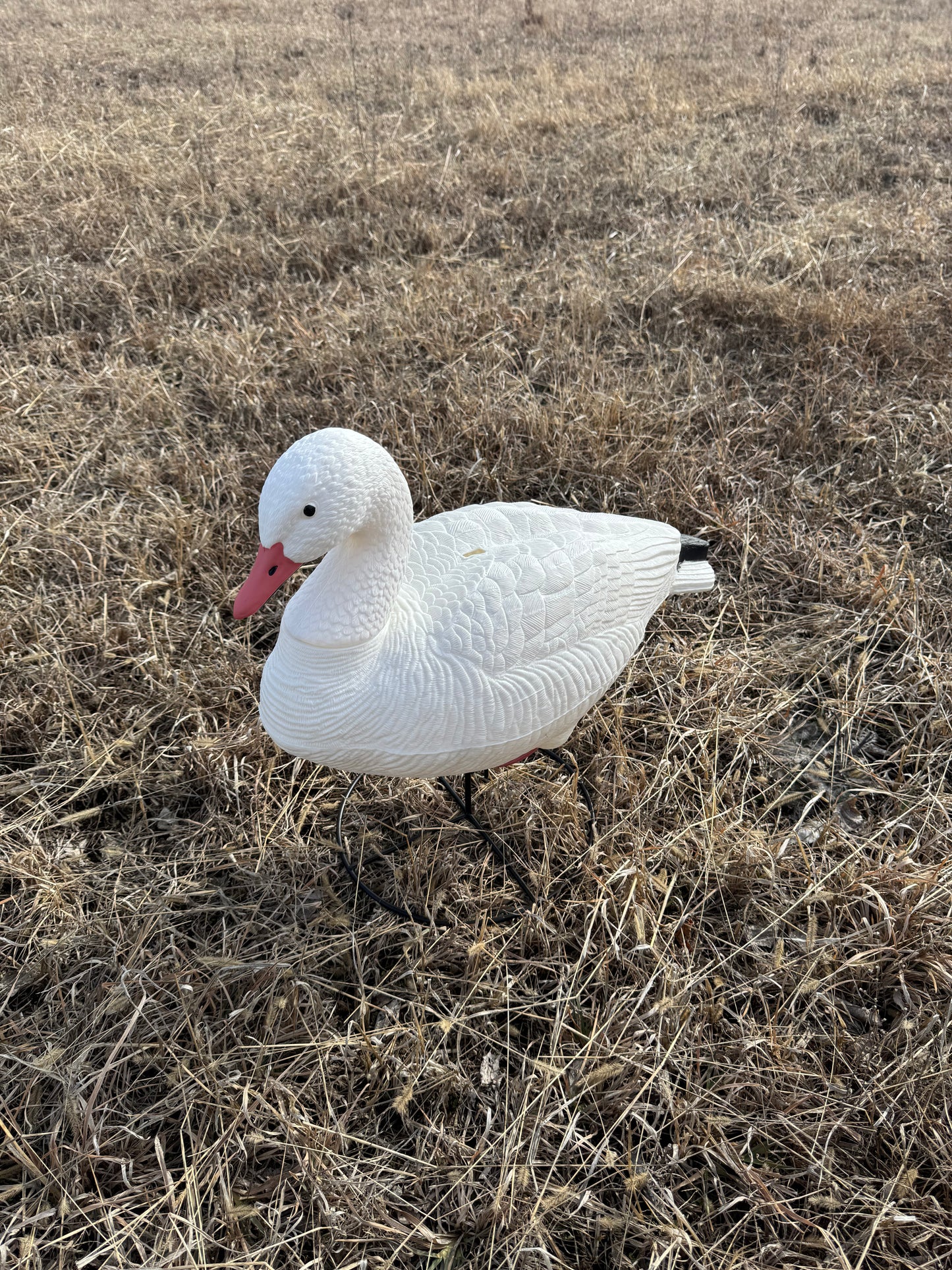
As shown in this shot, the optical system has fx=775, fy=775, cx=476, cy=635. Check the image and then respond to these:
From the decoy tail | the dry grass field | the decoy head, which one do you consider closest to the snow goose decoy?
the decoy head

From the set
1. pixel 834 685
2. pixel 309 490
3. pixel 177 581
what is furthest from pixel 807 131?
pixel 309 490

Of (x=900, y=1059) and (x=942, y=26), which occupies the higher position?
(x=942, y=26)

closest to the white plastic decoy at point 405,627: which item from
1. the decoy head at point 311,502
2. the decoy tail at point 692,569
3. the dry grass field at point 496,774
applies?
the decoy head at point 311,502

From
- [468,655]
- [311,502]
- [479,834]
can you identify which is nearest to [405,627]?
[468,655]

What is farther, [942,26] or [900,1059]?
[942,26]

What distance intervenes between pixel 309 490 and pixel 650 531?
3.10 feet

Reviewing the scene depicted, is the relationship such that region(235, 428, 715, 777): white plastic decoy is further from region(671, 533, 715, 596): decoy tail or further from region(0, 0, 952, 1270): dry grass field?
region(0, 0, 952, 1270): dry grass field

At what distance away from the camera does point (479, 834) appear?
2.15 meters

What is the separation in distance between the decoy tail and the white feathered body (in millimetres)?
225

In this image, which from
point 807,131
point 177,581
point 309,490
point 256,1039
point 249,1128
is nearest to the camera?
point 309,490

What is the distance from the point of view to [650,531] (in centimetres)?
195

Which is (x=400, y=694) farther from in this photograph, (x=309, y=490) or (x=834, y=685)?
(x=834, y=685)

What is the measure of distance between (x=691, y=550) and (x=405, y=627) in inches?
34.9

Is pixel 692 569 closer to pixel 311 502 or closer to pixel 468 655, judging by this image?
pixel 468 655
